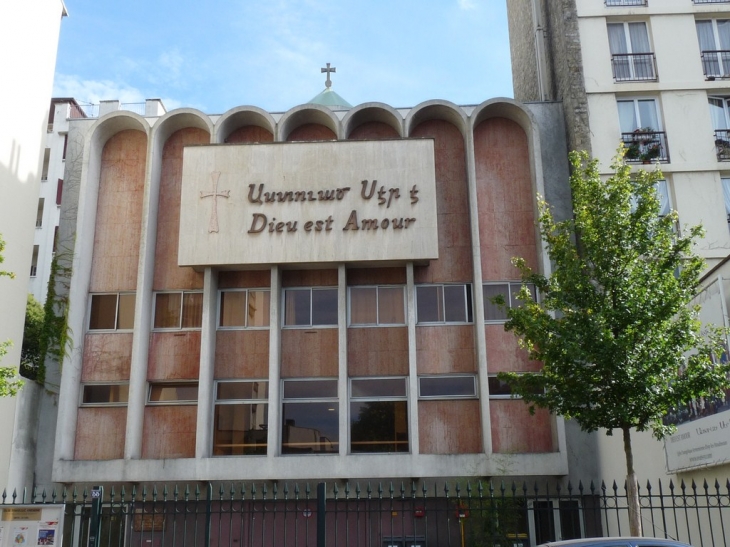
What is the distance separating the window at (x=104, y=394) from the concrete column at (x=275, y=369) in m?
4.63

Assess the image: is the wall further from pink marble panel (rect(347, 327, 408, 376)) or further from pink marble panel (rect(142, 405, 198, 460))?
pink marble panel (rect(347, 327, 408, 376))

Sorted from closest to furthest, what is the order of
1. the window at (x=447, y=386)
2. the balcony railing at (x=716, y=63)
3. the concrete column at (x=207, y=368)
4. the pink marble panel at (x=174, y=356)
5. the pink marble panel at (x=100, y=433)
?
1. the concrete column at (x=207, y=368)
2. the pink marble panel at (x=100, y=433)
3. the window at (x=447, y=386)
4. the pink marble panel at (x=174, y=356)
5. the balcony railing at (x=716, y=63)

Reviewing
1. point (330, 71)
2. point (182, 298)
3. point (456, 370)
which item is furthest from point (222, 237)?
point (330, 71)

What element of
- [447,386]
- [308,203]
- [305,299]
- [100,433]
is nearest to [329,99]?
[308,203]

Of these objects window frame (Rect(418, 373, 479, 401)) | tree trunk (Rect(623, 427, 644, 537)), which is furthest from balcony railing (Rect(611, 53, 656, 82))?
tree trunk (Rect(623, 427, 644, 537))

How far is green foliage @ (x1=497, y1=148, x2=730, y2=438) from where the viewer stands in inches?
519

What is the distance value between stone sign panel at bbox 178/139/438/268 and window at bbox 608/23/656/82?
735cm

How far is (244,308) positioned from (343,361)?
3809 millimetres

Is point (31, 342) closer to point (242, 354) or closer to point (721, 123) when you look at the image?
point (242, 354)

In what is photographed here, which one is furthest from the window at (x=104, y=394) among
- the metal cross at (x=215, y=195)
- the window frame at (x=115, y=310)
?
the metal cross at (x=215, y=195)

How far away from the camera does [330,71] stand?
33.8 meters

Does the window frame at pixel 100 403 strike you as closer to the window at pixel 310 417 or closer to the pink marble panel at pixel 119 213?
the pink marble panel at pixel 119 213

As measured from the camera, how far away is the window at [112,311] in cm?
2494

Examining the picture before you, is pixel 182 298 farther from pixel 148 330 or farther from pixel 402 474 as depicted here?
pixel 402 474
